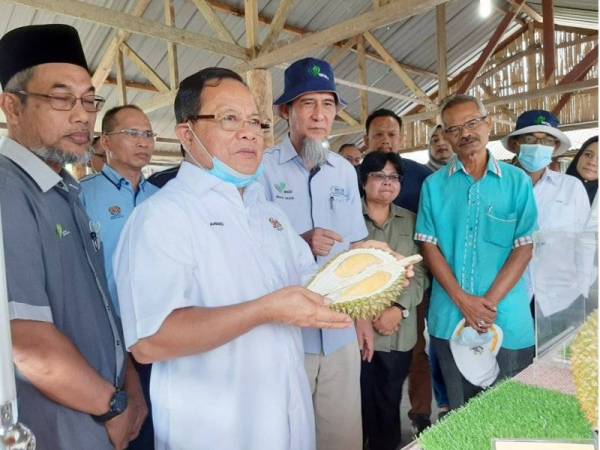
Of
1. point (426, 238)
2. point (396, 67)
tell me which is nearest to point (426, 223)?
point (426, 238)

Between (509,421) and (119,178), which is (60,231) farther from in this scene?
(119,178)

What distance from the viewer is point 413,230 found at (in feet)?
8.81

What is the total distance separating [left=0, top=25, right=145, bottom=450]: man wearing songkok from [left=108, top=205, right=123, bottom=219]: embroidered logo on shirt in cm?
103

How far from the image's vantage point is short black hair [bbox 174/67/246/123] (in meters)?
1.43

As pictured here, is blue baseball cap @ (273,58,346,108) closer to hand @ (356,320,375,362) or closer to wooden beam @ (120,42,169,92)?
hand @ (356,320,375,362)

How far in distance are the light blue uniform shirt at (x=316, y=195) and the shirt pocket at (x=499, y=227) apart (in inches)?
23.1

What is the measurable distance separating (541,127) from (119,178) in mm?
2484

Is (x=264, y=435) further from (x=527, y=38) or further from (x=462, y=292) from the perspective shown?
(x=527, y=38)

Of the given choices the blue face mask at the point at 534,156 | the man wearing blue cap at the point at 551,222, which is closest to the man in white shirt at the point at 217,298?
the man wearing blue cap at the point at 551,222

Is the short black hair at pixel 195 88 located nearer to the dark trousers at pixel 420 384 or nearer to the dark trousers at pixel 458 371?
the dark trousers at pixel 458 371

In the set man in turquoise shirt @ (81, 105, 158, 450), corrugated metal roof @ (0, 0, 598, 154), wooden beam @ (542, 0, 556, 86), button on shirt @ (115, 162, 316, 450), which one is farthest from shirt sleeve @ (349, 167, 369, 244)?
wooden beam @ (542, 0, 556, 86)

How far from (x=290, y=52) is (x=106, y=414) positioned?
15.7 ft

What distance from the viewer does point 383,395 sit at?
107 inches

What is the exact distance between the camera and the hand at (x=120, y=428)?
1.36 m
